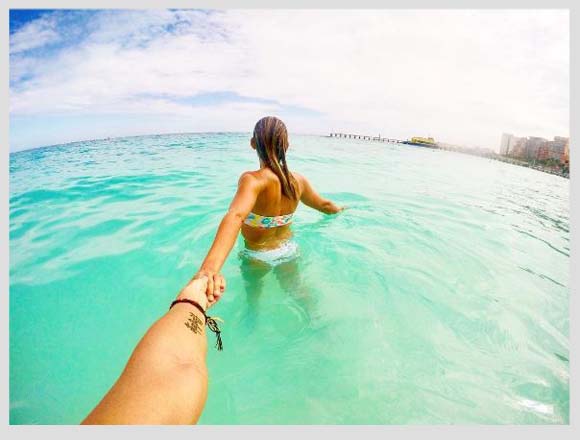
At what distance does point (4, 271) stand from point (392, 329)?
497cm

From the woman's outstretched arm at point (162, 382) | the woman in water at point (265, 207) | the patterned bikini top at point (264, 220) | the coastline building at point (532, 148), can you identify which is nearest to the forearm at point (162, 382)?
the woman's outstretched arm at point (162, 382)

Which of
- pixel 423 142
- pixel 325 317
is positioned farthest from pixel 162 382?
pixel 423 142

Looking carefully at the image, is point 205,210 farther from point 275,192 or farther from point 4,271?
point 275,192

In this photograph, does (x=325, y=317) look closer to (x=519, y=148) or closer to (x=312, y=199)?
(x=312, y=199)

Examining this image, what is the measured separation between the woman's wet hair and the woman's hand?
1.47 m

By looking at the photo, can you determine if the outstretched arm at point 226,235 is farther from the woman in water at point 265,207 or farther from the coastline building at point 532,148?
the coastline building at point 532,148

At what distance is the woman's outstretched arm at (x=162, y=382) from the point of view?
36.4 inches

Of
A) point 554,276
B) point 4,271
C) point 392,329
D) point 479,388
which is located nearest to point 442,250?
point 554,276

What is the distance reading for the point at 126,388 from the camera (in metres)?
0.97

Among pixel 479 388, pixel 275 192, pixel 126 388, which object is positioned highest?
pixel 275 192

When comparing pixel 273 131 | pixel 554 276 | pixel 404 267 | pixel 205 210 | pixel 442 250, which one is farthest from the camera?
pixel 205 210

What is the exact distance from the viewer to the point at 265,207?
10.2ft

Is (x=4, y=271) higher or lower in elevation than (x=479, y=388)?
higher

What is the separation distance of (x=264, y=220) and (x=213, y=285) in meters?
1.60
